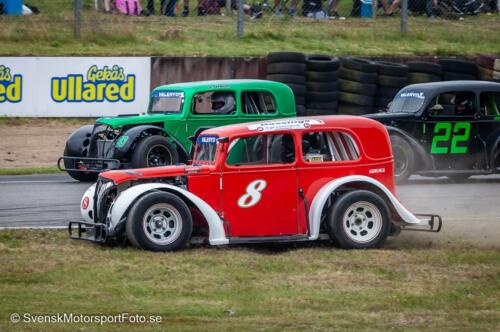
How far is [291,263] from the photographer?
31.3 ft

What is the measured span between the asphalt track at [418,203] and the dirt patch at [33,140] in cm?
197

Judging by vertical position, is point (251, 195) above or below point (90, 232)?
above

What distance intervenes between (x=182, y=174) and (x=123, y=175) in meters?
0.62

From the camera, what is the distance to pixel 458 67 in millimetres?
20984

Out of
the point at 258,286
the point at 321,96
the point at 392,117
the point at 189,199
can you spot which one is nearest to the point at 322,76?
the point at 321,96

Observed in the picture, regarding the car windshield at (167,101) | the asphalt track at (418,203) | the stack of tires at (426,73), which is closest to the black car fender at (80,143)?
the asphalt track at (418,203)

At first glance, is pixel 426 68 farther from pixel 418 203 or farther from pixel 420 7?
pixel 418 203

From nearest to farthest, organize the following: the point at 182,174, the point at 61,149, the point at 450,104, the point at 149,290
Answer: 1. the point at 149,290
2. the point at 182,174
3. the point at 450,104
4. the point at 61,149

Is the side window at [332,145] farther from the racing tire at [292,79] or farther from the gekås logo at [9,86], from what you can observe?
the gekås logo at [9,86]

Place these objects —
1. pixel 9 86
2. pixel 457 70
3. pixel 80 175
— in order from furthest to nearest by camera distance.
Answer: pixel 9 86 → pixel 457 70 → pixel 80 175

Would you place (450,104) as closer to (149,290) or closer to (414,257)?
(414,257)

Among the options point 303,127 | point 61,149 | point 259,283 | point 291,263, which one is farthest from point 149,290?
point 61,149

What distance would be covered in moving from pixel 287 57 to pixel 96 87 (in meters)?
3.98

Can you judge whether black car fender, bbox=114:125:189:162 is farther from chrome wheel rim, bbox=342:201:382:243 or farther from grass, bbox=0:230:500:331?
chrome wheel rim, bbox=342:201:382:243
